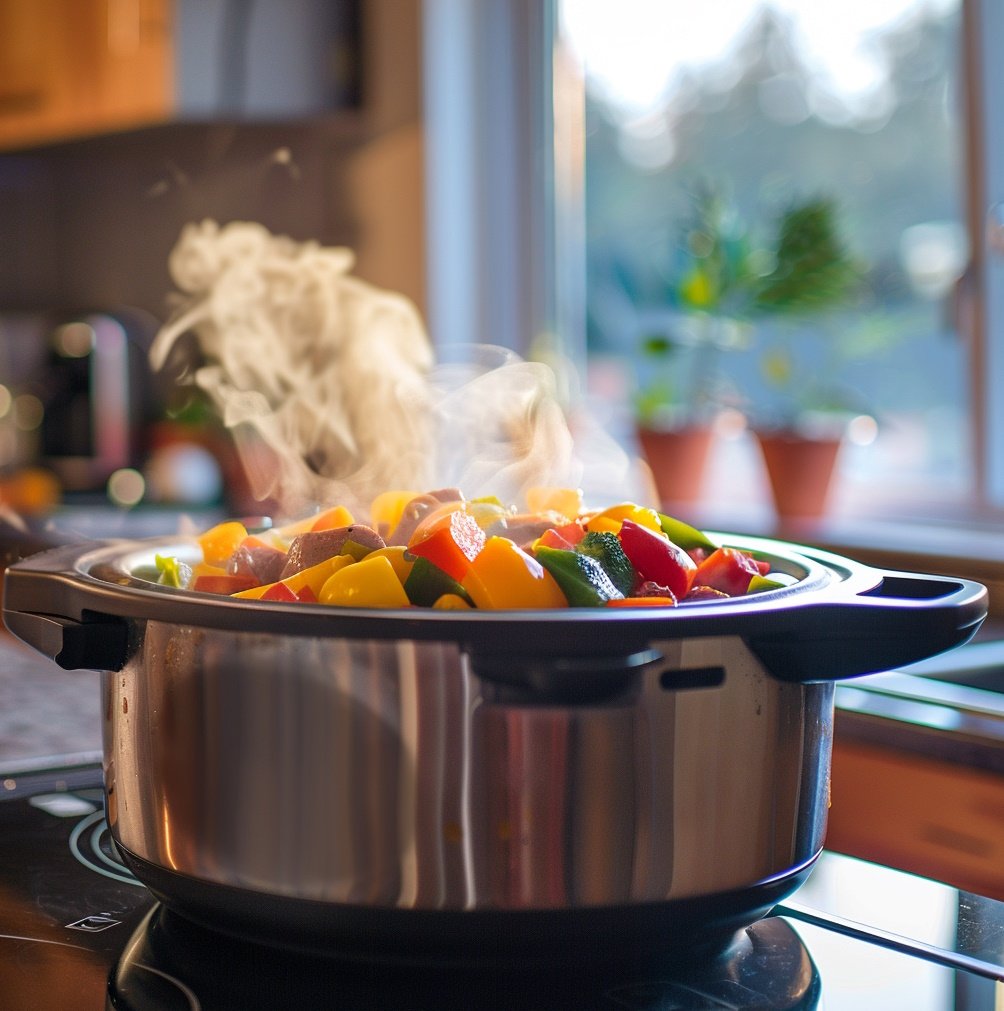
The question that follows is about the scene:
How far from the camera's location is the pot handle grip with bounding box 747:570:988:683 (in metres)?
0.58

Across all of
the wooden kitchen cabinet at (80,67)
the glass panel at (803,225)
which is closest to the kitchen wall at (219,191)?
the wooden kitchen cabinet at (80,67)

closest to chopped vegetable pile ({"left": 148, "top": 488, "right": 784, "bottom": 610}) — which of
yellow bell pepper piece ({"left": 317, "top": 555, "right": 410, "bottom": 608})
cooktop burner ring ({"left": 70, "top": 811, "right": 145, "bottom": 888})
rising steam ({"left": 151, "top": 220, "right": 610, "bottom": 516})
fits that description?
yellow bell pepper piece ({"left": 317, "top": 555, "right": 410, "bottom": 608})

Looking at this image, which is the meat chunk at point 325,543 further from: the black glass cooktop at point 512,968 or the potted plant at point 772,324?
the potted plant at point 772,324

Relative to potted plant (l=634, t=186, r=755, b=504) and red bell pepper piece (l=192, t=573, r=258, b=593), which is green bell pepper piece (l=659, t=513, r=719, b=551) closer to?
red bell pepper piece (l=192, t=573, r=258, b=593)

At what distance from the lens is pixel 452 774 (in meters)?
0.55

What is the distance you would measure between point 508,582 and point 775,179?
2.07 m

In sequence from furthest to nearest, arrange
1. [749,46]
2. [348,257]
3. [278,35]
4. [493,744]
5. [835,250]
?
[348,257]
[278,35]
[749,46]
[835,250]
[493,744]

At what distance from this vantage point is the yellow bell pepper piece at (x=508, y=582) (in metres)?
0.65

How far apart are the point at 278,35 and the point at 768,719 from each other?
251 cm

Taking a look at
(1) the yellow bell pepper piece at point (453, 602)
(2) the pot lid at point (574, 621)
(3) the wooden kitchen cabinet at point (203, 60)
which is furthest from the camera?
(3) the wooden kitchen cabinet at point (203, 60)

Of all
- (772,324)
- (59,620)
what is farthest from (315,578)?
(772,324)

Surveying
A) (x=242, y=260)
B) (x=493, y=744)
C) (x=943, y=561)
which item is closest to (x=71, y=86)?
(x=242, y=260)

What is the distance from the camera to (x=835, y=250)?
2240 mm

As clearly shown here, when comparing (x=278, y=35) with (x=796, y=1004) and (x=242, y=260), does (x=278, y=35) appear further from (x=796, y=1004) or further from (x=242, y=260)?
(x=796, y=1004)
